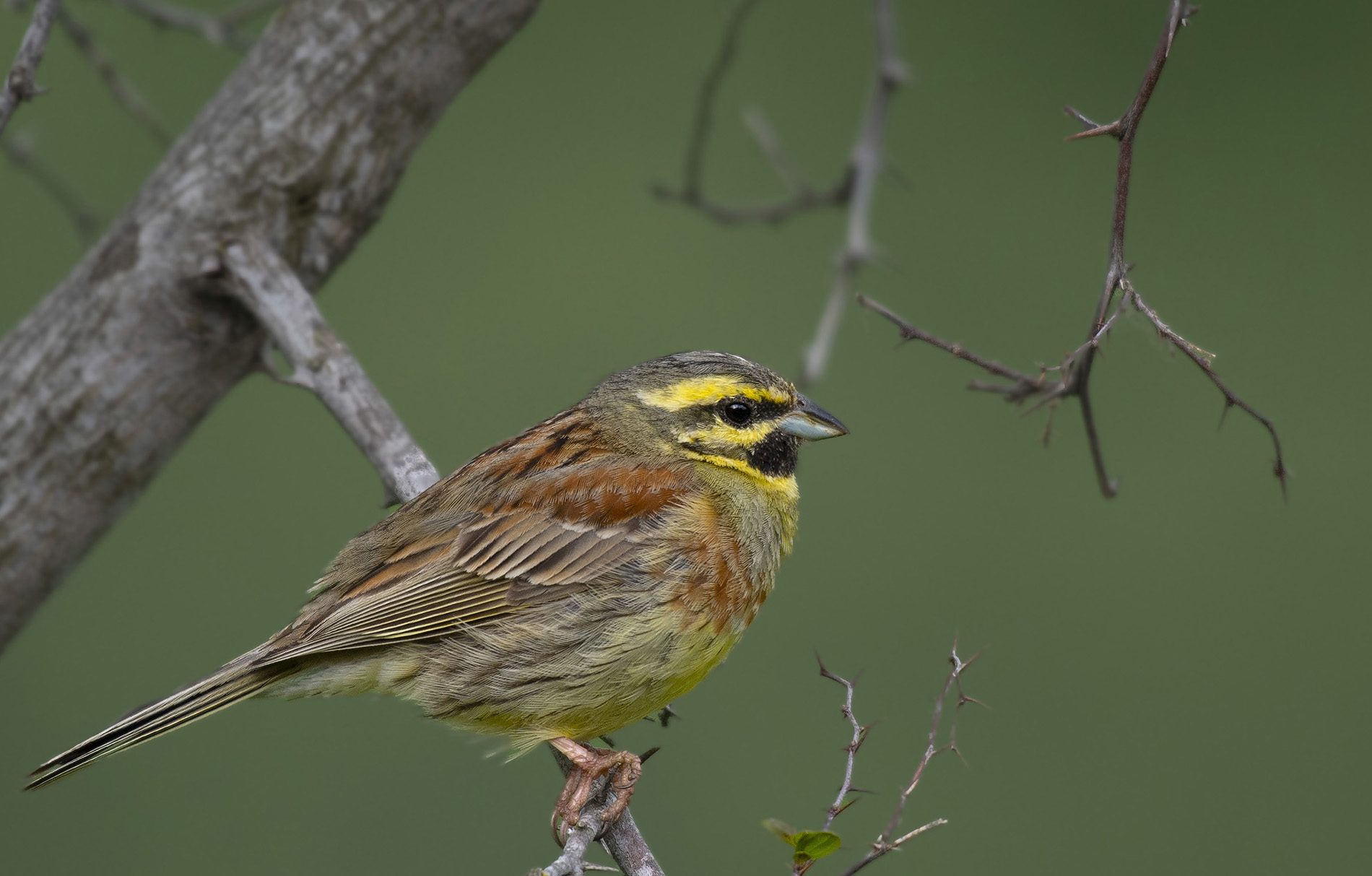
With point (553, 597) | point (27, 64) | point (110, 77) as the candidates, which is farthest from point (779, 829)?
point (110, 77)

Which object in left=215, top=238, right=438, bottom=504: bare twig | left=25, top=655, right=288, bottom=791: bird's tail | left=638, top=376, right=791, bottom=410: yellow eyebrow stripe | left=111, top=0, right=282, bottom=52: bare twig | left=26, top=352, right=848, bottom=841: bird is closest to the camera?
left=25, top=655, right=288, bottom=791: bird's tail

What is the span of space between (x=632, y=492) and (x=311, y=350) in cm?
91

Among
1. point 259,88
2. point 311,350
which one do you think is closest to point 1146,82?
point 311,350

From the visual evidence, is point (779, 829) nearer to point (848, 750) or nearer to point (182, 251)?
point (848, 750)

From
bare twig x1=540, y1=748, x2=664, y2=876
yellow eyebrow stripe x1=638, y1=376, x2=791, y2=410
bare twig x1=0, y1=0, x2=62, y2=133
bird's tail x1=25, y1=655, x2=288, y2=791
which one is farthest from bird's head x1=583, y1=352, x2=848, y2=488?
bare twig x1=0, y1=0, x2=62, y2=133

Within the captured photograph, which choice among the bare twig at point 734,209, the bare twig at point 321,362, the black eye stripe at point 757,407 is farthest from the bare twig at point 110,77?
the black eye stripe at point 757,407

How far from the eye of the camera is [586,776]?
3303 mm

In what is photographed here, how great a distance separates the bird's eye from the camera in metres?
3.74

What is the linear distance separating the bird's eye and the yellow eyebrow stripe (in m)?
0.03

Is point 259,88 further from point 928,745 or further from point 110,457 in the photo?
point 928,745

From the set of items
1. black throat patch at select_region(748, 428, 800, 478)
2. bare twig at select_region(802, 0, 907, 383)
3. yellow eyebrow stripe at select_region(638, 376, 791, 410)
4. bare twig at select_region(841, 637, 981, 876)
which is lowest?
bare twig at select_region(841, 637, 981, 876)

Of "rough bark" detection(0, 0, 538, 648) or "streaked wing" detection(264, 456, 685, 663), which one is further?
"rough bark" detection(0, 0, 538, 648)

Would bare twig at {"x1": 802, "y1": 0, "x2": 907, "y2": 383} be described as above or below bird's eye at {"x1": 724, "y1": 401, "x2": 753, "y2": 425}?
above

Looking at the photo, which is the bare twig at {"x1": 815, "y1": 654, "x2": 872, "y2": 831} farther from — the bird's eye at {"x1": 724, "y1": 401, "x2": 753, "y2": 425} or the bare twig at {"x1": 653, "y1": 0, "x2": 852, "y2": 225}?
the bare twig at {"x1": 653, "y1": 0, "x2": 852, "y2": 225}
